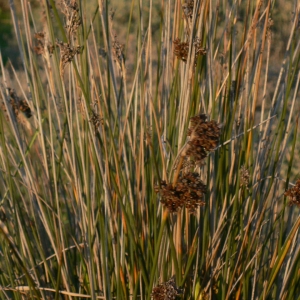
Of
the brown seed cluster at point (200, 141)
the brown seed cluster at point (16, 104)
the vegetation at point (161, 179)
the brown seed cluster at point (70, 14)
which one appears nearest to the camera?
the brown seed cluster at point (200, 141)

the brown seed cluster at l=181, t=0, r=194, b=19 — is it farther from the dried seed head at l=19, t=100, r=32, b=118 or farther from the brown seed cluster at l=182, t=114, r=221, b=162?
the dried seed head at l=19, t=100, r=32, b=118

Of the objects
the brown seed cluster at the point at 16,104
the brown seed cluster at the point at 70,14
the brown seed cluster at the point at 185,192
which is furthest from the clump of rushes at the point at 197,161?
the brown seed cluster at the point at 16,104

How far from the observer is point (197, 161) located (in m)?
0.74

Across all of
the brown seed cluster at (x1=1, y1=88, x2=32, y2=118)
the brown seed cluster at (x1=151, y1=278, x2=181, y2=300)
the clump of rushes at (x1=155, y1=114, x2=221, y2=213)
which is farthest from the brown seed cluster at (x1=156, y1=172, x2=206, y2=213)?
the brown seed cluster at (x1=1, y1=88, x2=32, y2=118)

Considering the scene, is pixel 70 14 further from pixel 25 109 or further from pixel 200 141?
pixel 25 109

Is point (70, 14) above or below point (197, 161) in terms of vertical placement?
above

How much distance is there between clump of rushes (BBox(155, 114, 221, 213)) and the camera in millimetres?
705

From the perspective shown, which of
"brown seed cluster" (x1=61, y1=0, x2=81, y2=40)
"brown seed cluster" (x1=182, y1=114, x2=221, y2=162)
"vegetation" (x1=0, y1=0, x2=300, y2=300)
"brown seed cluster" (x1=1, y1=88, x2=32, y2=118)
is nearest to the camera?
"brown seed cluster" (x1=182, y1=114, x2=221, y2=162)

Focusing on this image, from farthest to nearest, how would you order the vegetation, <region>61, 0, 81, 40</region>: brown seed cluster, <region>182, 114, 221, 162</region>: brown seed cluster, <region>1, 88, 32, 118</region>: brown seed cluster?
<region>1, 88, 32, 118</region>: brown seed cluster < the vegetation < <region>61, 0, 81, 40</region>: brown seed cluster < <region>182, 114, 221, 162</region>: brown seed cluster

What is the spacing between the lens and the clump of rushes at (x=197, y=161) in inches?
27.8

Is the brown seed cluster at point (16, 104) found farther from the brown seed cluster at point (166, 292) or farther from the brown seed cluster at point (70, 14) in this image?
A: the brown seed cluster at point (166, 292)

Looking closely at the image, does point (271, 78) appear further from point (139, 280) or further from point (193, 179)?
point (193, 179)

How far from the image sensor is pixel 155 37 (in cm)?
445

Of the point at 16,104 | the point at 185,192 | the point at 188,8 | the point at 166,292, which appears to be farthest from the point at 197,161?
the point at 16,104
